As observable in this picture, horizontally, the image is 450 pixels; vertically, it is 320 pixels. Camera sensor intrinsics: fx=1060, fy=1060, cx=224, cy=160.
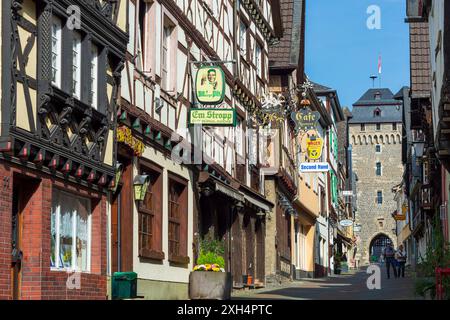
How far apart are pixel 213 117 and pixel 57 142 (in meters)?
7.35

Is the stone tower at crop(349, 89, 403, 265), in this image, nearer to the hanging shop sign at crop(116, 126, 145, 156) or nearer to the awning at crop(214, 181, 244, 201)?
the awning at crop(214, 181, 244, 201)

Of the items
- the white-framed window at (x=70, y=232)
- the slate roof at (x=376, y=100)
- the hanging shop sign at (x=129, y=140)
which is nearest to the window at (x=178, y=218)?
the hanging shop sign at (x=129, y=140)

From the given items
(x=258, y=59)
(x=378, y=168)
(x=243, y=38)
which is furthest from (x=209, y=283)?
(x=378, y=168)

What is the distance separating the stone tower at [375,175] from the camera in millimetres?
112562

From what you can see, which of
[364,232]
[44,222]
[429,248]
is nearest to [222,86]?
[429,248]

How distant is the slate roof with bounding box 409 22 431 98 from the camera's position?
34844mm

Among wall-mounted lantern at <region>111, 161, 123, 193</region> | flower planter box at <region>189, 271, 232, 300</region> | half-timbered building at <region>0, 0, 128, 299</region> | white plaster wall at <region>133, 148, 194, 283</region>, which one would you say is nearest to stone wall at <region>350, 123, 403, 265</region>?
white plaster wall at <region>133, 148, 194, 283</region>

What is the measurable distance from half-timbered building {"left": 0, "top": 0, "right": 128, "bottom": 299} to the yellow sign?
25.2 metres

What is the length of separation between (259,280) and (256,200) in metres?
3.01

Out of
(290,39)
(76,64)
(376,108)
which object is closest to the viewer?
(76,64)

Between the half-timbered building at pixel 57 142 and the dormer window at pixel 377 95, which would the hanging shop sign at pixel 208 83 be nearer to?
the half-timbered building at pixel 57 142

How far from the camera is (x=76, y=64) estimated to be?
15.9m

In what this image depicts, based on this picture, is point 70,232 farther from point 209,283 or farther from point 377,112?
point 377,112
